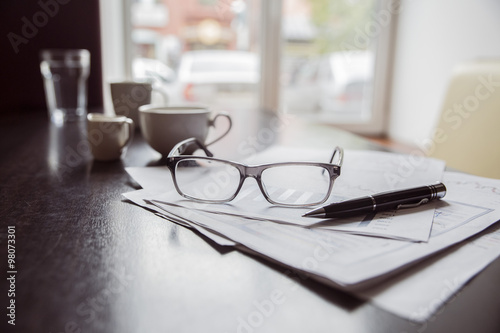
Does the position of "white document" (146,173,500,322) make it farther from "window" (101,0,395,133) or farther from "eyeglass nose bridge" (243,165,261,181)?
"window" (101,0,395,133)

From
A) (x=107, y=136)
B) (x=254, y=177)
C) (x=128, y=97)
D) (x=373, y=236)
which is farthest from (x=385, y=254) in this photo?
(x=128, y=97)

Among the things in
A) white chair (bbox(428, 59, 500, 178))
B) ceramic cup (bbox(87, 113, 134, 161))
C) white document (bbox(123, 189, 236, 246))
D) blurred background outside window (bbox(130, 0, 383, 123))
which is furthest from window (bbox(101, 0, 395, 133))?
white document (bbox(123, 189, 236, 246))

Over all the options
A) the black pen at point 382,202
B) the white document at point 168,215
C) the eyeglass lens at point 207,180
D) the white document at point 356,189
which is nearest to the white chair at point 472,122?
the white document at point 356,189

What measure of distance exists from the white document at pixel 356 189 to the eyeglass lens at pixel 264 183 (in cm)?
2

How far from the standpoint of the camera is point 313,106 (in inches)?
131

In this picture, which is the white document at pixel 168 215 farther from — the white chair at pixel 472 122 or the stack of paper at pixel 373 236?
the white chair at pixel 472 122

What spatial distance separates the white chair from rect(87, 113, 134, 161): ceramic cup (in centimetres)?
80

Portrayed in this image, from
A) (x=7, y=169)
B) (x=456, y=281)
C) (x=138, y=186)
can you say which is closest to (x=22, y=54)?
(x=7, y=169)

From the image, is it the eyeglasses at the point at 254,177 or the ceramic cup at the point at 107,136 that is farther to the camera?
the ceramic cup at the point at 107,136

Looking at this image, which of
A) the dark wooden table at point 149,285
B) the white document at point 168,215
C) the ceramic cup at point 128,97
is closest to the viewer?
the dark wooden table at point 149,285

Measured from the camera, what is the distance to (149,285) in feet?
0.98

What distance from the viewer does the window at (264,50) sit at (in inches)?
115

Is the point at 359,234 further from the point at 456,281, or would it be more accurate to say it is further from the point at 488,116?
the point at 488,116

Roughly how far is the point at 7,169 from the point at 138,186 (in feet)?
0.79
